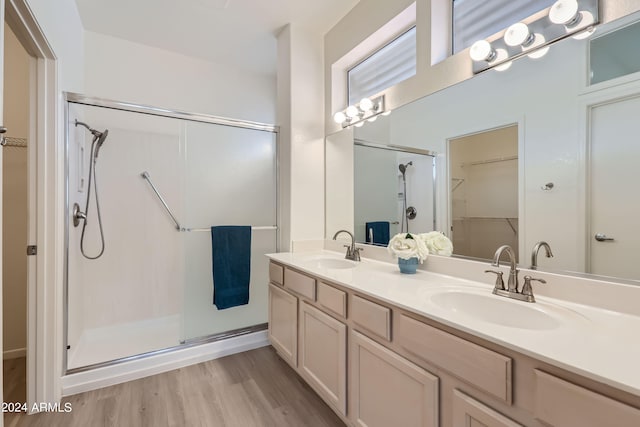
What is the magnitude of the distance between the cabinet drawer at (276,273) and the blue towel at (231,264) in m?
0.35

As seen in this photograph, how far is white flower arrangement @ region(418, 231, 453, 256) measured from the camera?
1613mm

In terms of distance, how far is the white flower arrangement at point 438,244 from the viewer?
1.61 metres

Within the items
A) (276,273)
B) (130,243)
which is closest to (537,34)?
(276,273)

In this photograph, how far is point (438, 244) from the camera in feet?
5.34

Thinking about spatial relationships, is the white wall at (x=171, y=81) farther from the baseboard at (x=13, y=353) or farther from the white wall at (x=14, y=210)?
the baseboard at (x=13, y=353)

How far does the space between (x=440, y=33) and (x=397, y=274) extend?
1.46m

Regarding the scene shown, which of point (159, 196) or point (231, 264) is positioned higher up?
point (159, 196)

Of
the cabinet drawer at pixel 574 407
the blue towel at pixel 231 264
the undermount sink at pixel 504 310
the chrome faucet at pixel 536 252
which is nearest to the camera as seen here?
the cabinet drawer at pixel 574 407

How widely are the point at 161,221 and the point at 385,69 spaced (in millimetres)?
2460

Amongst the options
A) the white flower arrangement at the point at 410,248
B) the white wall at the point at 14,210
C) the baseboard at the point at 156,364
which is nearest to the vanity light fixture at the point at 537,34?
the white flower arrangement at the point at 410,248

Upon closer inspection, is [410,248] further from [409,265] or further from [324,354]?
[324,354]

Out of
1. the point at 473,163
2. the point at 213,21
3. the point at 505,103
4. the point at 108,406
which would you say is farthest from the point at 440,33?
the point at 108,406

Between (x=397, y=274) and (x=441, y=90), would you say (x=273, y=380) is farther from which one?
(x=441, y=90)

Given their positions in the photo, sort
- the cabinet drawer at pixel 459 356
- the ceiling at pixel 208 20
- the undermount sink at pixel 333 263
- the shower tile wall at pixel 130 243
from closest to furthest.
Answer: the cabinet drawer at pixel 459 356, the undermount sink at pixel 333 263, the ceiling at pixel 208 20, the shower tile wall at pixel 130 243
